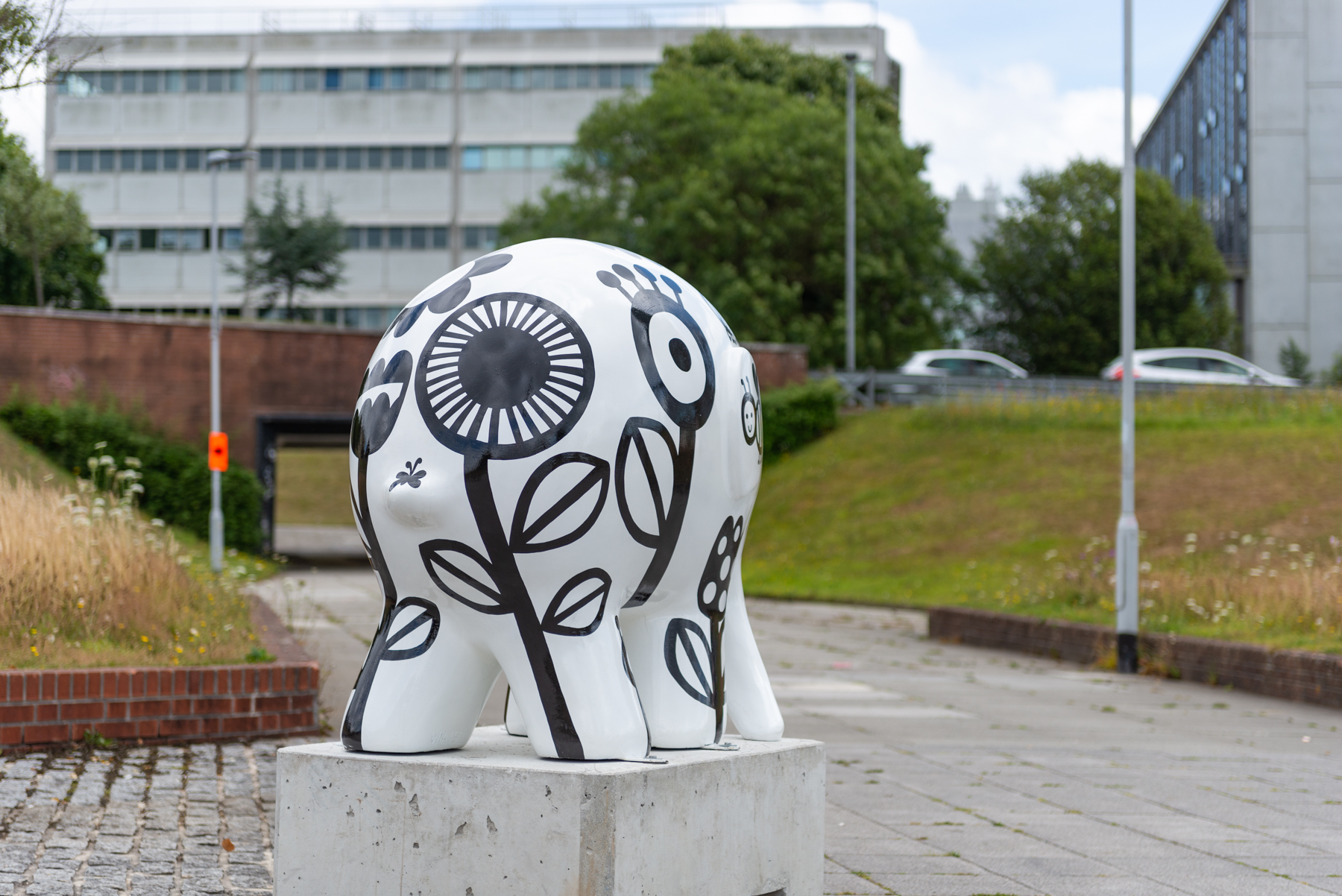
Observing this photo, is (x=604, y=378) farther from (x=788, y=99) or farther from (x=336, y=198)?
(x=336, y=198)

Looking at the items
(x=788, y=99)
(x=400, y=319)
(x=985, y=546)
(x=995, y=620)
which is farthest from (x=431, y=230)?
(x=400, y=319)

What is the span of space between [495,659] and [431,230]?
52.7m

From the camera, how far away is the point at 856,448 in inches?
1224

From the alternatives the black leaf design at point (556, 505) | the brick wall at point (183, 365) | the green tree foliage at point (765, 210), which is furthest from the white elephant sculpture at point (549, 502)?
the green tree foliage at point (765, 210)

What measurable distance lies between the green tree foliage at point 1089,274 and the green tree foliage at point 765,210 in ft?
20.1

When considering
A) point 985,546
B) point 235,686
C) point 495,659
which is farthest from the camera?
point 985,546

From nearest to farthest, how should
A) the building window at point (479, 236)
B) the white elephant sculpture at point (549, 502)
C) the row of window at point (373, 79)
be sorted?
the white elephant sculpture at point (549, 502) → the building window at point (479, 236) → the row of window at point (373, 79)

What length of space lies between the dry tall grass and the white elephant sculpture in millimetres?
4762

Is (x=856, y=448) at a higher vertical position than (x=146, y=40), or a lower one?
lower

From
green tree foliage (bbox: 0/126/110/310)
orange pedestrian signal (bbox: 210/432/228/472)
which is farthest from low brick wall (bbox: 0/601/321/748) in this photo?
green tree foliage (bbox: 0/126/110/310)

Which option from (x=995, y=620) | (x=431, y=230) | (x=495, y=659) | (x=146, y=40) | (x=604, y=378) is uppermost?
(x=146, y=40)

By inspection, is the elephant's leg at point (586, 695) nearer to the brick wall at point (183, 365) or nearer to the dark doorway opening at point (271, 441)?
the brick wall at point (183, 365)

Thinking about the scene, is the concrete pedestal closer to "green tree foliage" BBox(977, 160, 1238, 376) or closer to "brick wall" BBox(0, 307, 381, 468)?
"brick wall" BBox(0, 307, 381, 468)

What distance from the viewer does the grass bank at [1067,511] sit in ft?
51.9
